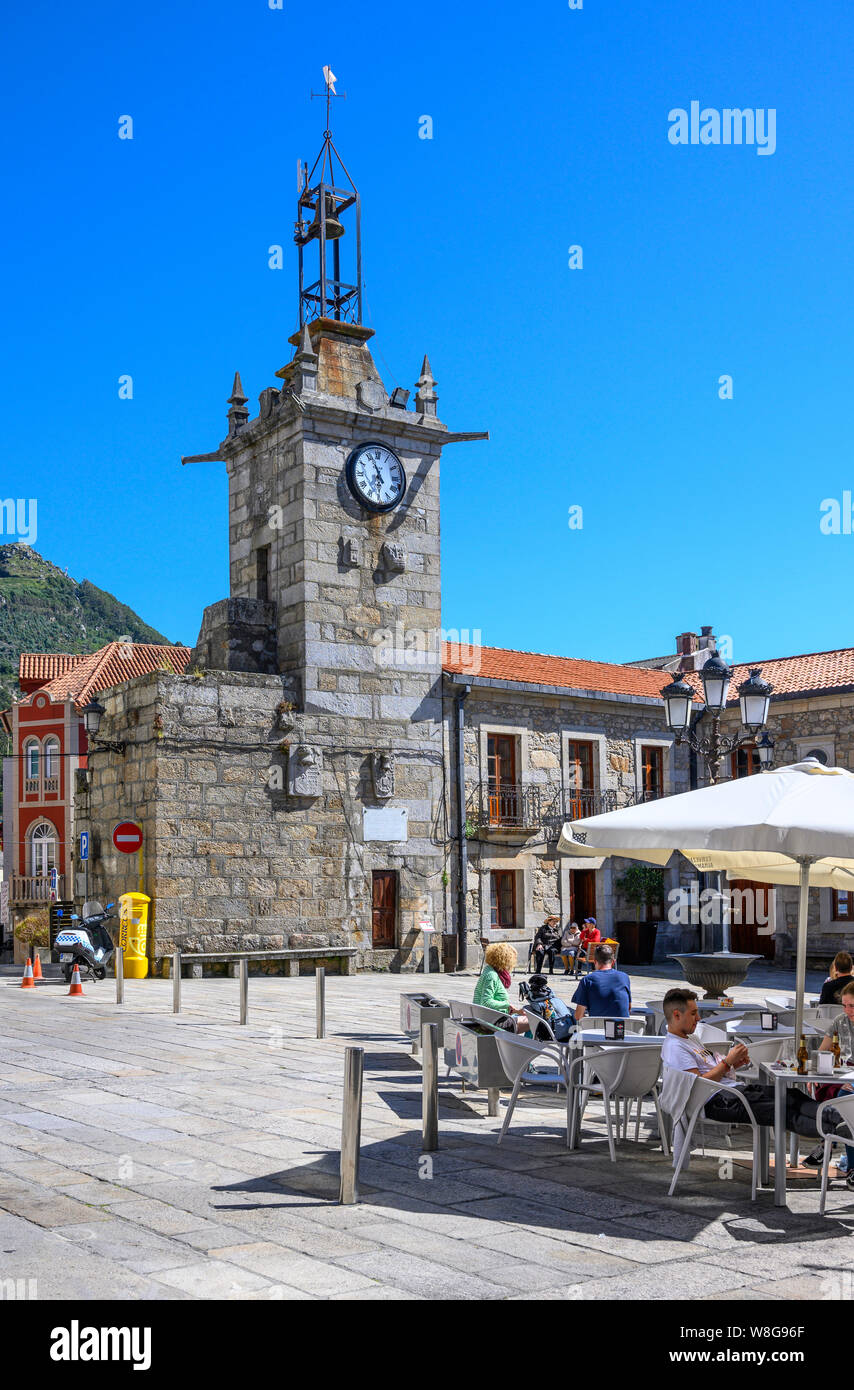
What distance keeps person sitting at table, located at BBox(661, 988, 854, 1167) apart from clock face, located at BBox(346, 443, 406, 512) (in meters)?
16.3

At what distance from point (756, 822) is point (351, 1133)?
254 cm

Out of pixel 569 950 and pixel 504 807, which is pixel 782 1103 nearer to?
pixel 569 950

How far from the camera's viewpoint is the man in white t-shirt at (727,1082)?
6051mm

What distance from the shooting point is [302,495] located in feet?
69.7

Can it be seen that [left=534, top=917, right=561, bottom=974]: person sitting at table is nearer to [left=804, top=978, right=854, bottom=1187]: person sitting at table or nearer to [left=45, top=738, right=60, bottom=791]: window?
[left=804, top=978, right=854, bottom=1187]: person sitting at table

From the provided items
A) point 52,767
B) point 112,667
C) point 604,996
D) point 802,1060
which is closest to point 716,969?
point 604,996

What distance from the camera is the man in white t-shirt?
605 cm

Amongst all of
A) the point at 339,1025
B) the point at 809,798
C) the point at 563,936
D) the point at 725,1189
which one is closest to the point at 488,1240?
the point at 725,1189

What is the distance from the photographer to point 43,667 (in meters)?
46.7

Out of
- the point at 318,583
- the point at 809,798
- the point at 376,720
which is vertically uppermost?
the point at 318,583

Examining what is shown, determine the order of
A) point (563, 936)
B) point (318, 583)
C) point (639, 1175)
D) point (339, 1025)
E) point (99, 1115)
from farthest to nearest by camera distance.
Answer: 1. point (563, 936)
2. point (318, 583)
3. point (339, 1025)
4. point (99, 1115)
5. point (639, 1175)

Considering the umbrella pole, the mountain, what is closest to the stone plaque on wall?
the umbrella pole
